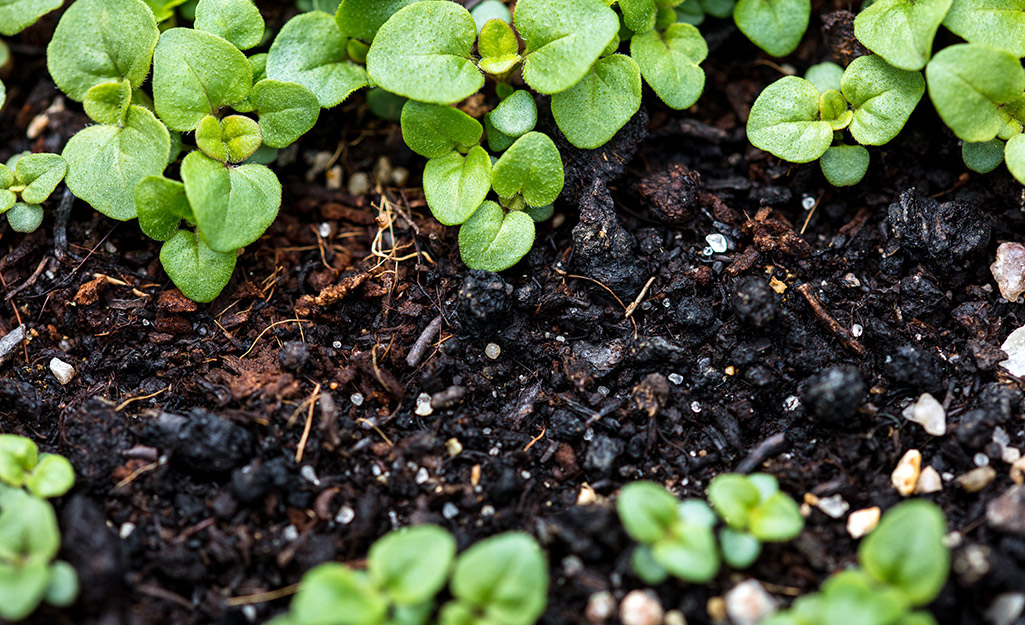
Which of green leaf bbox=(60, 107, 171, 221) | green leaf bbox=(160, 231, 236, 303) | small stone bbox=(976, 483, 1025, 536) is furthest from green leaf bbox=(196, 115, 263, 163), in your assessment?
small stone bbox=(976, 483, 1025, 536)

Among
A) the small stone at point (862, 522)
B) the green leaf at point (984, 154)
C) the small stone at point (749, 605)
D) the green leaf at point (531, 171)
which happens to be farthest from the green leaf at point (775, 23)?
the small stone at point (749, 605)

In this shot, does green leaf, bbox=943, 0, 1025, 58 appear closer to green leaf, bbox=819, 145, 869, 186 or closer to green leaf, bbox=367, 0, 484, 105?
green leaf, bbox=819, 145, 869, 186

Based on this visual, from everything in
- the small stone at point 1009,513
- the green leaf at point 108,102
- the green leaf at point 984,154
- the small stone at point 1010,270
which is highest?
the green leaf at point 108,102

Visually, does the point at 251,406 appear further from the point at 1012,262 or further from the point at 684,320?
the point at 1012,262

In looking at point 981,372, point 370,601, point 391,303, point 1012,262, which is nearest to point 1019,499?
point 981,372

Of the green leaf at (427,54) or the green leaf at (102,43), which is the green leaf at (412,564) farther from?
the green leaf at (102,43)
